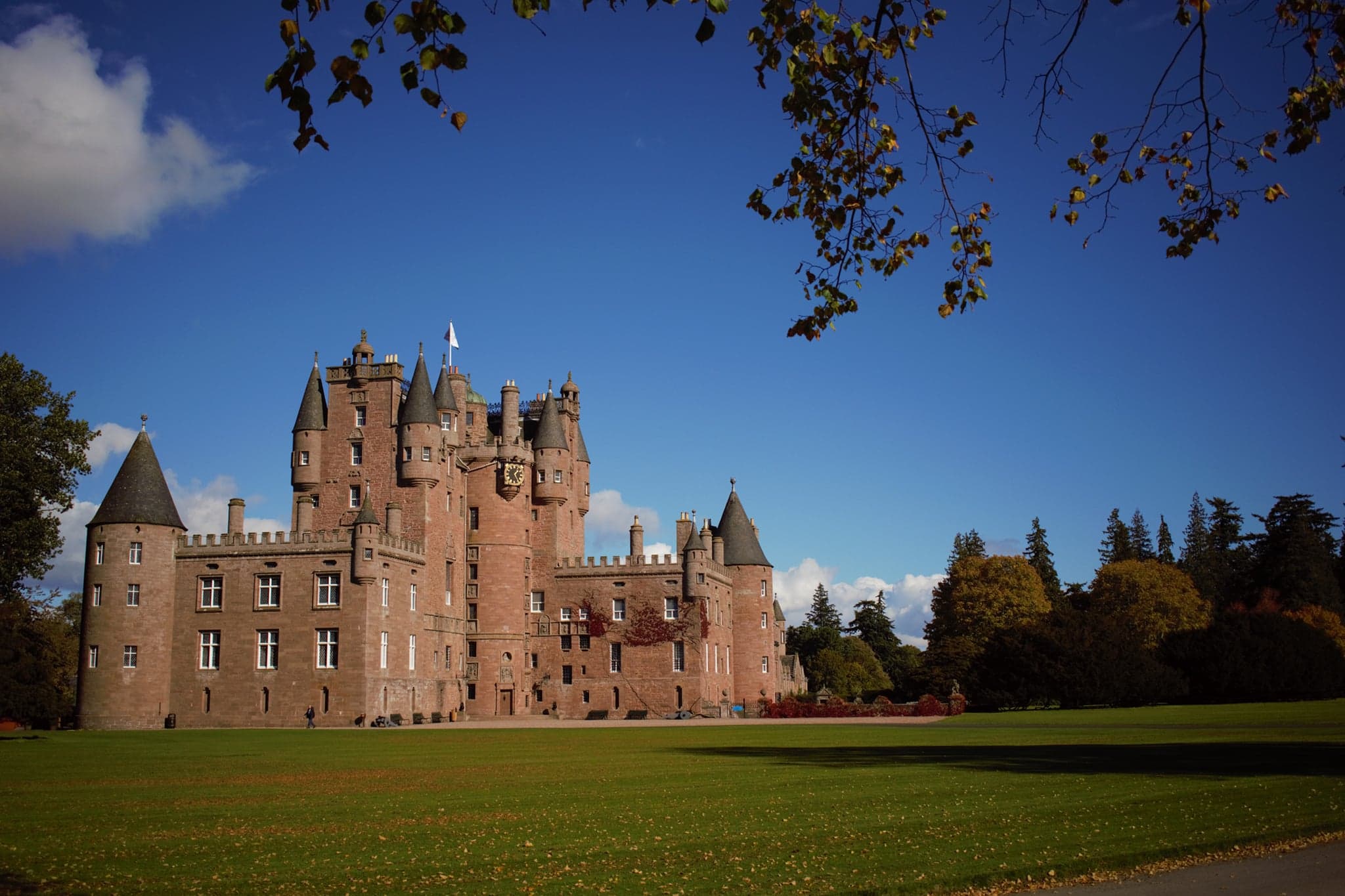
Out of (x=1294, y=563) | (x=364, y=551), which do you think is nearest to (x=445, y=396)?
(x=364, y=551)

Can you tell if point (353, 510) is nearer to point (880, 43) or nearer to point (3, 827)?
point (3, 827)

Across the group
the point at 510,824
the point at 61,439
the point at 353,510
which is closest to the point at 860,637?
the point at 353,510

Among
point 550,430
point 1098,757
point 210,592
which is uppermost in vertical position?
point 550,430

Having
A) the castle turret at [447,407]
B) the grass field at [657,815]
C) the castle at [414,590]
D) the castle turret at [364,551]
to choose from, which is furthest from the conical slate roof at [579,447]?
the grass field at [657,815]

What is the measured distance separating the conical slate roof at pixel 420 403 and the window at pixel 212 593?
12298 millimetres

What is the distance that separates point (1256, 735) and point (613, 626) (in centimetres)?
4295

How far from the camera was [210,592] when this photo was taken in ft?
185

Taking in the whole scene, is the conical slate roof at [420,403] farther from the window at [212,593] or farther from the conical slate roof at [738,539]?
the conical slate roof at [738,539]

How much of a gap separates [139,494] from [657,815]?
48512 mm

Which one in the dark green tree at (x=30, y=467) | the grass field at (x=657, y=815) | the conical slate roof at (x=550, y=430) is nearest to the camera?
the grass field at (x=657, y=815)

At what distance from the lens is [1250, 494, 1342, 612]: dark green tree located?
82.6m

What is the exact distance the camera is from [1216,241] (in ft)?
30.9

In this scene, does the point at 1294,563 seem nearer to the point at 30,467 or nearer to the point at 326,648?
the point at 326,648

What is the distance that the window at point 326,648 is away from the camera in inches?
2149
